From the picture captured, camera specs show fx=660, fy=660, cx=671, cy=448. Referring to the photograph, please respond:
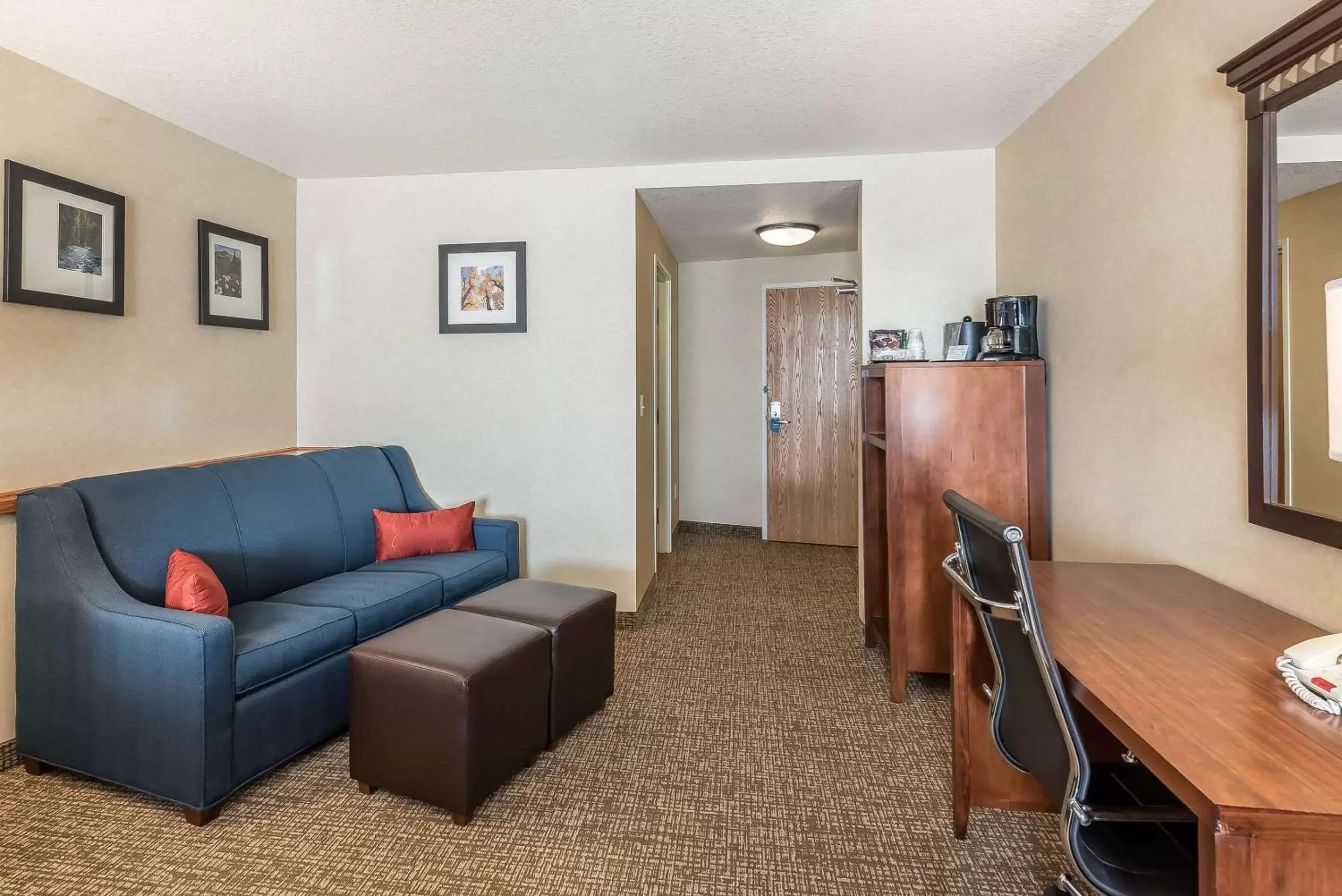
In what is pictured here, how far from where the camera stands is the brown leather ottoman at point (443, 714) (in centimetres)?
192

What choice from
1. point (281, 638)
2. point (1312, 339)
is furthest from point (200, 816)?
point (1312, 339)

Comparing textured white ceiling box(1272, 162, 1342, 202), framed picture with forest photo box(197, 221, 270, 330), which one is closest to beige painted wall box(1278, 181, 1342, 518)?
textured white ceiling box(1272, 162, 1342, 202)

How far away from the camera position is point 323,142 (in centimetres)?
317

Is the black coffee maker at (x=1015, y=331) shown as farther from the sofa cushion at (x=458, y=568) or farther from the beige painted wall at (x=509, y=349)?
the sofa cushion at (x=458, y=568)

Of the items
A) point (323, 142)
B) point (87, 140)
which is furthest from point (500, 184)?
point (87, 140)

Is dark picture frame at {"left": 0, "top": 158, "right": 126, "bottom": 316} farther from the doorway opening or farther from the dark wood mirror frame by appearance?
the dark wood mirror frame

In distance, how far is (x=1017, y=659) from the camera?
54.8 inches

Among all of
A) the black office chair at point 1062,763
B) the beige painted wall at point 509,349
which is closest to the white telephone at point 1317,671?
the black office chair at point 1062,763

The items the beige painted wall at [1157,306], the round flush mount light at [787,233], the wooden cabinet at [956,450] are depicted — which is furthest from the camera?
the round flush mount light at [787,233]

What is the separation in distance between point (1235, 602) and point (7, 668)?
149 inches

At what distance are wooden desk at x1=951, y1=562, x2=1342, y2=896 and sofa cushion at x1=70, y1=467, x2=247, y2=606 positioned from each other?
2645 millimetres

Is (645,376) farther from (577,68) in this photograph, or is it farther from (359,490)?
(577,68)

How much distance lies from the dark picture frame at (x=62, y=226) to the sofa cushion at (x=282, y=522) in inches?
30.0

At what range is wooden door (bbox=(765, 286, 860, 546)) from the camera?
5.41 m
